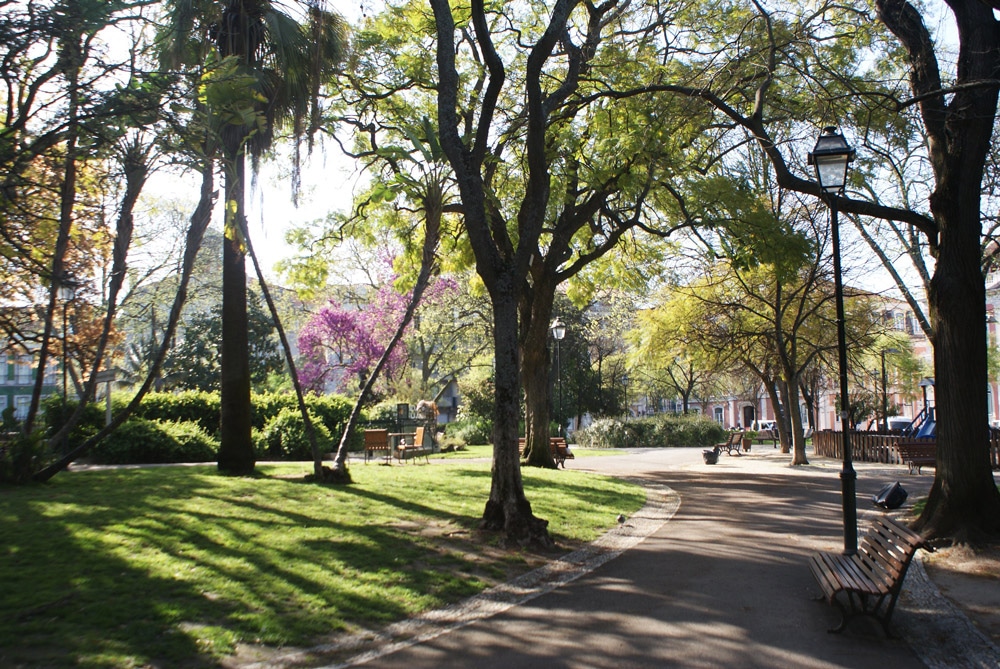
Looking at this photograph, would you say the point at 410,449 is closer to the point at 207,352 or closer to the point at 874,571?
the point at 874,571

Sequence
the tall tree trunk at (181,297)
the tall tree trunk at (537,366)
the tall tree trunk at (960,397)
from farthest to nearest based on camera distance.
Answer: the tall tree trunk at (537,366) < the tall tree trunk at (181,297) < the tall tree trunk at (960,397)

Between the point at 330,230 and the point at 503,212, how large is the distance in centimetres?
504

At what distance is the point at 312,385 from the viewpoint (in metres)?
39.9

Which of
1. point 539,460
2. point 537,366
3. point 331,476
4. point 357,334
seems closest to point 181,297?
point 331,476

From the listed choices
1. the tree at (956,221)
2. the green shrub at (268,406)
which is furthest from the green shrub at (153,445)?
the tree at (956,221)

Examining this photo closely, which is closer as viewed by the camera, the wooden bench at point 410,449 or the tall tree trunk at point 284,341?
the tall tree trunk at point 284,341

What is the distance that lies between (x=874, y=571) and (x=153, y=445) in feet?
54.1

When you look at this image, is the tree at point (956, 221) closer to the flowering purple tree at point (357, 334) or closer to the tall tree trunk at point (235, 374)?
the tall tree trunk at point (235, 374)

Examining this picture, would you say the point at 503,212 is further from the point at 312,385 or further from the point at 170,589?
the point at 312,385

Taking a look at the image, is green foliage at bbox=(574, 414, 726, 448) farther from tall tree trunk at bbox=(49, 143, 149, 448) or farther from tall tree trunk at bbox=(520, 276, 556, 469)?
tall tree trunk at bbox=(49, 143, 149, 448)

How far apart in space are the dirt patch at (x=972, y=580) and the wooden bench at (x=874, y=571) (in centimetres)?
71

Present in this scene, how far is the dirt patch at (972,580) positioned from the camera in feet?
20.3

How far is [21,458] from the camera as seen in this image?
11219 millimetres

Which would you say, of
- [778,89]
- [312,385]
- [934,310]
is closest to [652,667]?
[934,310]
